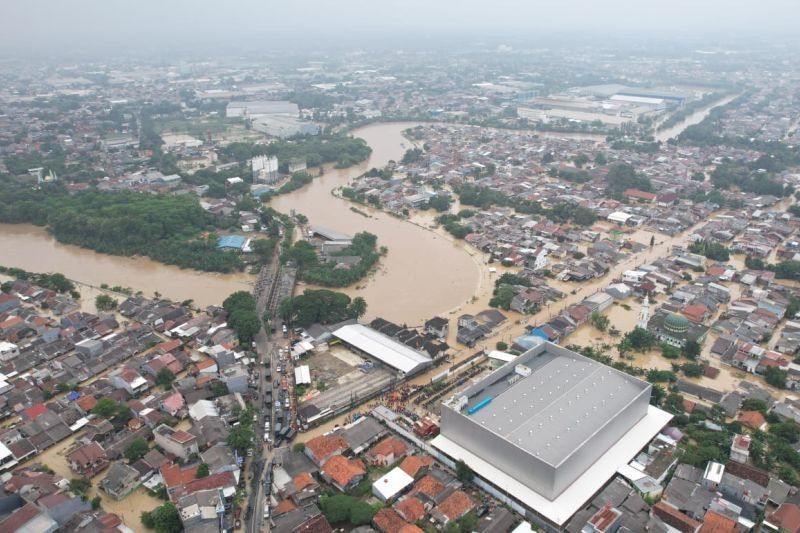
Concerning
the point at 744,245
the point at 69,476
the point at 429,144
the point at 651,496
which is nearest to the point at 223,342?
the point at 69,476

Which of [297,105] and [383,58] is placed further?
[383,58]

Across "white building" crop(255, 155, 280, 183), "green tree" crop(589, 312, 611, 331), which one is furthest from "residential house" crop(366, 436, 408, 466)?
"white building" crop(255, 155, 280, 183)

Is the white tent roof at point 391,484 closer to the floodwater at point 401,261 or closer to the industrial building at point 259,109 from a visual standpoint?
the floodwater at point 401,261

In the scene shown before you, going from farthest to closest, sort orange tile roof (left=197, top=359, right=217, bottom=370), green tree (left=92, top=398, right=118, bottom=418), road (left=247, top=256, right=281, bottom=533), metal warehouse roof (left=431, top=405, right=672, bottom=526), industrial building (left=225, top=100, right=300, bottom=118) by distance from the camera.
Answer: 1. industrial building (left=225, top=100, right=300, bottom=118)
2. orange tile roof (left=197, top=359, right=217, bottom=370)
3. green tree (left=92, top=398, right=118, bottom=418)
4. road (left=247, top=256, right=281, bottom=533)
5. metal warehouse roof (left=431, top=405, right=672, bottom=526)

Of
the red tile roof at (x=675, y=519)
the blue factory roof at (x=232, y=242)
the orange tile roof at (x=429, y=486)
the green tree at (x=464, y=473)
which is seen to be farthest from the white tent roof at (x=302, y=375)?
the blue factory roof at (x=232, y=242)

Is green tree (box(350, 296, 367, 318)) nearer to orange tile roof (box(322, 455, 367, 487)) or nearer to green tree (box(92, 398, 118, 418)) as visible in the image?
orange tile roof (box(322, 455, 367, 487))

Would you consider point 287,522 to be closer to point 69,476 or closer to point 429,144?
point 69,476
